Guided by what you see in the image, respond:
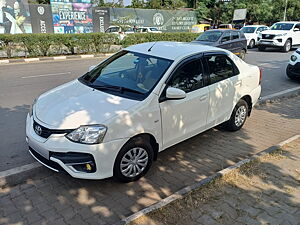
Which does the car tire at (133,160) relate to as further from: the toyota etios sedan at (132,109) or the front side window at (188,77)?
the front side window at (188,77)

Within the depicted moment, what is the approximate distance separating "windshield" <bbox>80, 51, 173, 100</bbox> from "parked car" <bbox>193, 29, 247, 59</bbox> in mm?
9311

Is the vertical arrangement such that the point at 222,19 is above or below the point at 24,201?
above

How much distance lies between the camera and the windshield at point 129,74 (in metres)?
3.60

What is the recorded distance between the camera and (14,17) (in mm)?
22281

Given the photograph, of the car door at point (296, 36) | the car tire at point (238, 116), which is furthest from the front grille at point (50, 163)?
the car door at point (296, 36)

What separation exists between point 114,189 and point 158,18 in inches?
1183

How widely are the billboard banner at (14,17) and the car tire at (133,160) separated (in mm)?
22669

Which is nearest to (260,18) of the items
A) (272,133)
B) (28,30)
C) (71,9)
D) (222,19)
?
(222,19)

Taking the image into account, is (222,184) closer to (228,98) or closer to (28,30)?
(228,98)

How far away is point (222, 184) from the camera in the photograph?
11.1ft

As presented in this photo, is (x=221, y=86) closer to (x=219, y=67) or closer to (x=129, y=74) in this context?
(x=219, y=67)

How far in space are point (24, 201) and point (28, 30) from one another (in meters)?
23.3

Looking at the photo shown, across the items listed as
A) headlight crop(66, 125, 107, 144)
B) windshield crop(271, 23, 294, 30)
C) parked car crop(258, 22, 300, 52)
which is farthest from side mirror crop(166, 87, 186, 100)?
windshield crop(271, 23, 294, 30)

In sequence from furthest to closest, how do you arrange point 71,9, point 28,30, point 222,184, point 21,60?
1. point 71,9
2. point 28,30
3. point 21,60
4. point 222,184
